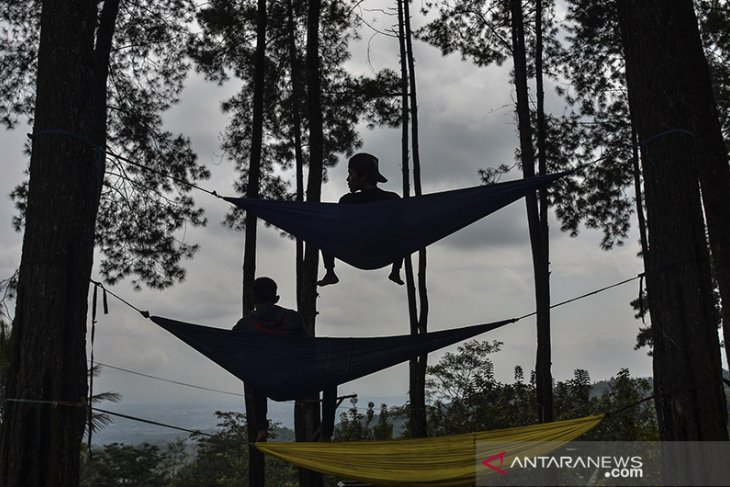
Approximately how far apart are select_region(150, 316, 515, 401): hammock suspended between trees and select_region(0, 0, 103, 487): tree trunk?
45 cm

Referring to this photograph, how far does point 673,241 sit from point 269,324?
6.49 ft

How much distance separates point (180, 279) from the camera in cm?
846

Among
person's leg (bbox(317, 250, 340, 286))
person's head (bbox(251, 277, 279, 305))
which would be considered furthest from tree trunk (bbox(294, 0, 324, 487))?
person's head (bbox(251, 277, 279, 305))

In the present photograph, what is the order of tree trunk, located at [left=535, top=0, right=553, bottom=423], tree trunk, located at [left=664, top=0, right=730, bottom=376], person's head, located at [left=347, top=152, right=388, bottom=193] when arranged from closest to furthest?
1. person's head, located at [left=347, top=152, right=388, bottom=193]
2. tree trunk, located at [left=664, top=0, right=730, bottom=376]
3. tree trunk, located at [left=535, top=0, right=553, bottom=423]

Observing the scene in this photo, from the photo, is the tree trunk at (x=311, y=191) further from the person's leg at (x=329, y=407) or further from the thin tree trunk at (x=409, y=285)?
the person's leg at (x=329, y=407)

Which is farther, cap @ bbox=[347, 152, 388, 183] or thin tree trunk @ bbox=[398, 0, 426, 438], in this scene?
thin tree trunk @ bbox=[398, 0, 426, 438]

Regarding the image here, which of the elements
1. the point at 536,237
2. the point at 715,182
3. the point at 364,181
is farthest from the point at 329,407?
the point at 536,237

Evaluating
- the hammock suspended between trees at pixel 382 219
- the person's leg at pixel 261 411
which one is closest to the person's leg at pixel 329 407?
the person's leg at pixel 261 411

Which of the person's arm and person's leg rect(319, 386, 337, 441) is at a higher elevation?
the person's arm

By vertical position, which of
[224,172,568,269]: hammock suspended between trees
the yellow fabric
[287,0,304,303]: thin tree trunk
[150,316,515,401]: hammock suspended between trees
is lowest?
the yellow fabric

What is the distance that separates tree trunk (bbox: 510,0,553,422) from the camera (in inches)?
315

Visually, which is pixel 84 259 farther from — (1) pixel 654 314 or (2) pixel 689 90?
(2) pixel 689 90

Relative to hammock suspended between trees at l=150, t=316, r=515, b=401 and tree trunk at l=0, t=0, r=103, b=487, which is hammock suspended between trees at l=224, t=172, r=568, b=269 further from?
tree trunk at l=0, t=0, r=103, b=487

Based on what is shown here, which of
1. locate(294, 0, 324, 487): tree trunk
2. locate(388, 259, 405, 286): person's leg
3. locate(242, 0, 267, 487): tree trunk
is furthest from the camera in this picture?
locate(294, 0, 324, 487): tree trunk
